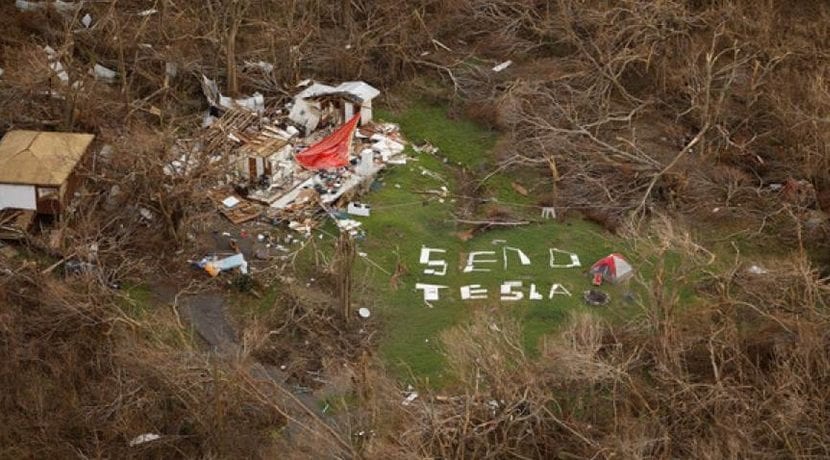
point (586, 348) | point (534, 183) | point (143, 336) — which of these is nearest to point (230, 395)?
point (143, 336)

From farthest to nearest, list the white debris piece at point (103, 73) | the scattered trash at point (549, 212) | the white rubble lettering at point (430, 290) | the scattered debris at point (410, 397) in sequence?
the white debris piece at point (103, 73) → the scattered trash at point (549, 212) → the white rubble lettering at point (430, 290) → the scattered debris at point (410, 397)

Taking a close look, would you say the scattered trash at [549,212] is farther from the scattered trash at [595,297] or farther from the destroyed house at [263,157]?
the destroyed house at [263,157]

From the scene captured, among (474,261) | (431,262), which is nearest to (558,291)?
(474,261)

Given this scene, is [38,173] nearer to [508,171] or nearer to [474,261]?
[474,261]

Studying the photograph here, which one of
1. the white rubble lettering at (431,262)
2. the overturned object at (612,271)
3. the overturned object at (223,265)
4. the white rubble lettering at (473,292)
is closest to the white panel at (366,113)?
the white rubble lettering at (431,262)

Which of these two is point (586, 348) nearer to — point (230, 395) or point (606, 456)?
point (606, 456)

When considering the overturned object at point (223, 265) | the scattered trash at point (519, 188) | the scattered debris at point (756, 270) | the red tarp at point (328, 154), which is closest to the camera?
the scattered debris at point (756, 270)
